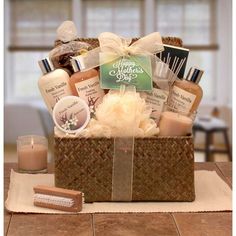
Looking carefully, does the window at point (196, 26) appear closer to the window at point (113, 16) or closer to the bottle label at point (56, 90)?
the window at point (113, 16)

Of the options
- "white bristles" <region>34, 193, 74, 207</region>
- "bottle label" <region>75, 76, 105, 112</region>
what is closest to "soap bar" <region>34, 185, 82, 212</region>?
"white bristles" <region>34, 193, 74, 207</region>

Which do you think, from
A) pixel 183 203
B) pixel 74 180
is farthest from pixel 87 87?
pixel 183 203

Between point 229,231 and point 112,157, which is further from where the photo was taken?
point 112,157

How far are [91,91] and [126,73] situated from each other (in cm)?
8

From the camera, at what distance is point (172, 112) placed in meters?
1.00

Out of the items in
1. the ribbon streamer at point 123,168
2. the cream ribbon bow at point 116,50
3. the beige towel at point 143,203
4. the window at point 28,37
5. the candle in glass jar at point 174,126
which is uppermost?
the window at point 28,37

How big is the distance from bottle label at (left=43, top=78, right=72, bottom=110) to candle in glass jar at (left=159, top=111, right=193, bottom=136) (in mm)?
192

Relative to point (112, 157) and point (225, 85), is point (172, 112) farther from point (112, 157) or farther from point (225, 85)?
point (225, 85)

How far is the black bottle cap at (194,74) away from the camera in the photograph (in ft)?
3.28

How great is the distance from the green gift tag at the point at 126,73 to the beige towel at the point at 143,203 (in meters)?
0.22

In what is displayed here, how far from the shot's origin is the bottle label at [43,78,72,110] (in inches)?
39.2

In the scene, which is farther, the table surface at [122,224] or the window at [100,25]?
the window at [100,25]

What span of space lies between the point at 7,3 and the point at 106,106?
489cm

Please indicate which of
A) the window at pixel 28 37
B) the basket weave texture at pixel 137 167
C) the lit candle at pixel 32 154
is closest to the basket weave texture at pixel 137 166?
the basket weave texture at pixel 137 167
